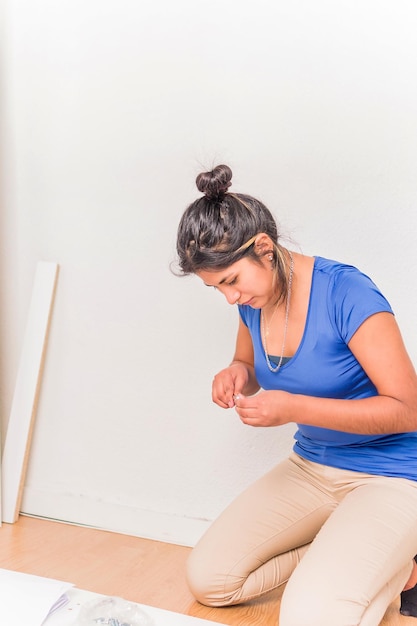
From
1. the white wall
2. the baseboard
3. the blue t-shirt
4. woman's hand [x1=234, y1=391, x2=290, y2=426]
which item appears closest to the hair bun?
the blue t-shirt

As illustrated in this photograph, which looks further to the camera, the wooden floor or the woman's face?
the wooden floor

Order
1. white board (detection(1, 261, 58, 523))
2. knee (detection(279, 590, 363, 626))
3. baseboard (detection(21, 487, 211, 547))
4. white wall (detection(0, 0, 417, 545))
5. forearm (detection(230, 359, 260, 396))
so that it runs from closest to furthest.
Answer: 1. knee (detection(279, 590, 363, 626))
2. forearm (detection(230, 359, 260, 396))
3. white wall (detection(0, 0, 417, 545))
4. baseboard (detection(21, 487, 211, 547))
5. white board (detection(1, 261, 58, 523))

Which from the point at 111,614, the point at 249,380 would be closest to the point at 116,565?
the point at 111,614

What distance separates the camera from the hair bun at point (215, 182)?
54.6 inches

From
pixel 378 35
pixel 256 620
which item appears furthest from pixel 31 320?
pixel 378 35

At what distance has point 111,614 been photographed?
56.0 inches

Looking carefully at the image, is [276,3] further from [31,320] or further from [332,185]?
[31,320]

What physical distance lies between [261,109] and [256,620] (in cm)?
129

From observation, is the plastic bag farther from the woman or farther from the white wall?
the white wall

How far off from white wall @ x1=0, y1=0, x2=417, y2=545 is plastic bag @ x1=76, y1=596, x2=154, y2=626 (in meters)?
0.61

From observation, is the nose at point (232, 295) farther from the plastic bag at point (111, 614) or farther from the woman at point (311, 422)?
the plastic bag at point (111, 614)

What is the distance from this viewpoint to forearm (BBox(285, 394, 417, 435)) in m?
1.37

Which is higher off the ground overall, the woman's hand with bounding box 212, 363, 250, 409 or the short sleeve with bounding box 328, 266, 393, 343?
the short sleeve with bounding box 328, 266, 393, 343

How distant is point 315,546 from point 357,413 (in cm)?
29
